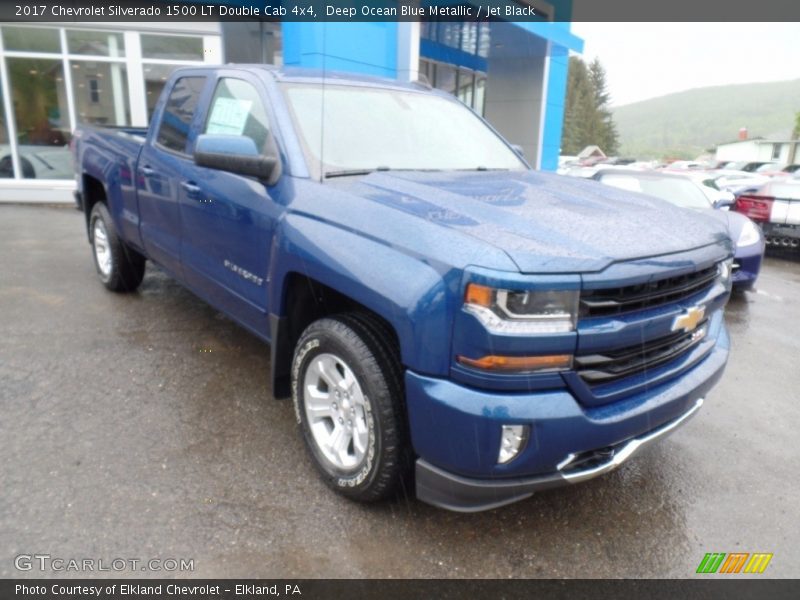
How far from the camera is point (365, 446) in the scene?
Answer: 8.15ft

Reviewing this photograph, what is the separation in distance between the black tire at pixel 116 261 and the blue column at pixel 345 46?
5272 mm

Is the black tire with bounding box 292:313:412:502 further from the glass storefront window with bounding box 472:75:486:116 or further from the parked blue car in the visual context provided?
the glass storefront window with bounding box 472:75:486:116

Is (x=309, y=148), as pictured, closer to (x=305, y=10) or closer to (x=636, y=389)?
(x=636, y=389)

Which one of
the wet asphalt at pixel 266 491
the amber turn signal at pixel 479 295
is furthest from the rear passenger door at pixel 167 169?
the amber turn signal at pixel 479 295

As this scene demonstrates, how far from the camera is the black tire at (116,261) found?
5180 millimetres

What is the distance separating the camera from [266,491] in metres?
2.73

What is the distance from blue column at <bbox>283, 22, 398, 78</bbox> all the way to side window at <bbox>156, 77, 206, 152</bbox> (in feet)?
19.1

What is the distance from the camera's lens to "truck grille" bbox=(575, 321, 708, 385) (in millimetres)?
2139

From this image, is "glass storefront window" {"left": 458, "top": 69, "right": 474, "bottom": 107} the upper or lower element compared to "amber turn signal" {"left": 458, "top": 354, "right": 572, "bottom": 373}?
upper

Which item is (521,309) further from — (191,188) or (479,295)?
(191,188)

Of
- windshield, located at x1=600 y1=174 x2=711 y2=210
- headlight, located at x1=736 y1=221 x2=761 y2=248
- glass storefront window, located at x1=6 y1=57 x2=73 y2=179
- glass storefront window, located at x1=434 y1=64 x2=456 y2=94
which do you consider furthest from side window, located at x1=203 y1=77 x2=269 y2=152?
glass storefront window, located at x1=434 y1=64 x2=456 y2=94

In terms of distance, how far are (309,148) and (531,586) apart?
2.21 meters

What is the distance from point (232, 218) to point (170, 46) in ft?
34.6

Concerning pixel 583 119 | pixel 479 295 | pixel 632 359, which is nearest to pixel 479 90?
pixel 632 359
